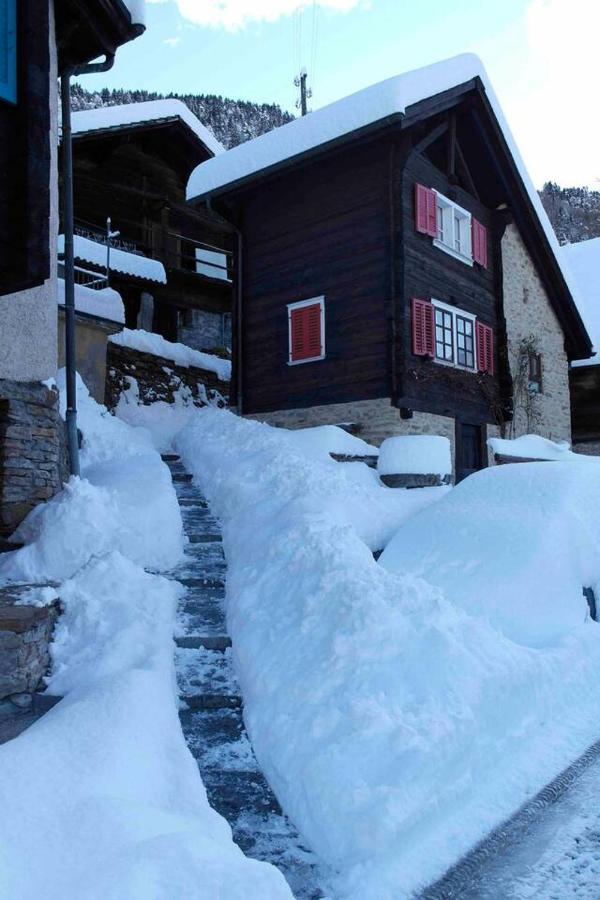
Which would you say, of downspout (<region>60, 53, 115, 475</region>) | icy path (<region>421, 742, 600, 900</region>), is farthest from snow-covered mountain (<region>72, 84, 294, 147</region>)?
icy path (<region>421, 742, 600, 900</region>)

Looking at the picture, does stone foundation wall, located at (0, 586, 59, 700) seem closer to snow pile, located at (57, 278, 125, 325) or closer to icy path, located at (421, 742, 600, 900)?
icy path, located at (421, 742, 600, 900)

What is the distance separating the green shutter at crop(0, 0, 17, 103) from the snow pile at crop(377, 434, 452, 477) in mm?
6837

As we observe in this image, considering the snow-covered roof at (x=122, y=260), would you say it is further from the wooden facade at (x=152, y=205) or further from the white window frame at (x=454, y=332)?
the white window frame at (x=454, y=332)

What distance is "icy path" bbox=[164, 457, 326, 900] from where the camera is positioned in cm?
341

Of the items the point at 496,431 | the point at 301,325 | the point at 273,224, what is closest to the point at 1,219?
the point at 301,325

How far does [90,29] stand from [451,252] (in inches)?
335

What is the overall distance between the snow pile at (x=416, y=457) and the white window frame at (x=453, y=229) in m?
4.98

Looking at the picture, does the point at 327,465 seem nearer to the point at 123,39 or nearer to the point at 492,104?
the point at 123,39

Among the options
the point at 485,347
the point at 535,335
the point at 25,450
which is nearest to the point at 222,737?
the point at 25,450

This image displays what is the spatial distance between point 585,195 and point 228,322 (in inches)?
1513

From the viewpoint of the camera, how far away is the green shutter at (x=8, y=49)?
15.9 ft

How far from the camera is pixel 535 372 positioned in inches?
664

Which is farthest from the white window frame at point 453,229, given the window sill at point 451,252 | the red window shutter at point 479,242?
the red window shutter at point 479,242

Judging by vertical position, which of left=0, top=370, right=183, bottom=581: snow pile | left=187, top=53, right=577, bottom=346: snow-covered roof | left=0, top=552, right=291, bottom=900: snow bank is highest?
left=187, top=53, right=577, bottom=346: snow-covered roof
